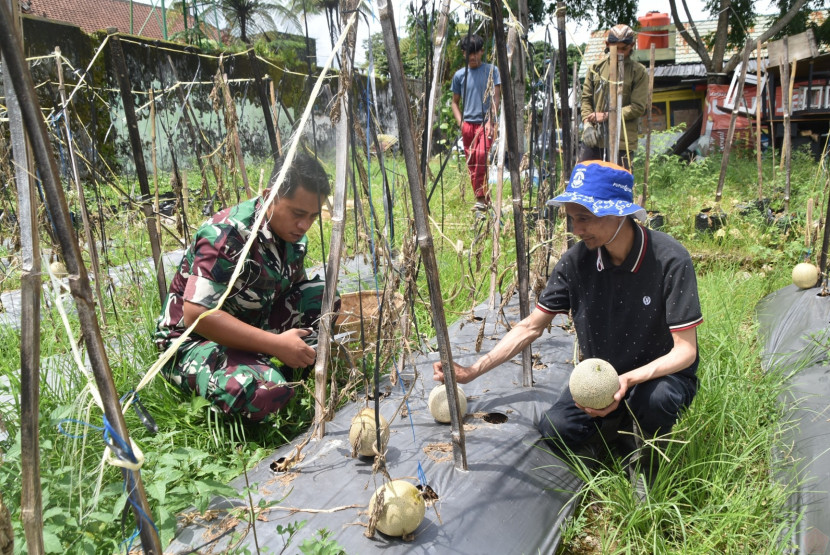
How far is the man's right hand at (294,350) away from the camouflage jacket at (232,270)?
0.27m

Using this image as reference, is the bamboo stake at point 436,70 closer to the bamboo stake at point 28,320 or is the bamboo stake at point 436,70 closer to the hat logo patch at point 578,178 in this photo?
the hat logo patch at point 578,178

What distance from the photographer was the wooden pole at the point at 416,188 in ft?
5.27

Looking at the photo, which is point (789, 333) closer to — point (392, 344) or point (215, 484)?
point (392, 344)

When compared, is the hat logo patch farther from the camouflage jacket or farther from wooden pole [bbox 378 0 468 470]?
the camouflage jacket

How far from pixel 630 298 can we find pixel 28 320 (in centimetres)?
193

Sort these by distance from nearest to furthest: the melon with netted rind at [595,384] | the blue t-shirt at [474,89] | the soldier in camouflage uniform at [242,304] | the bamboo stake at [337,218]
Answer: the bamboo stake at [337,218]
the melon with netted rind at [595,384]
the soldier in camouflage uniform at [242,304]
the blue t-shirt at [474,89]

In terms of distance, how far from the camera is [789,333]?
3.42 m

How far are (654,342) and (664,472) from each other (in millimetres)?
481

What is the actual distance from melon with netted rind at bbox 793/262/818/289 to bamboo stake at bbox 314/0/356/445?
302 cm

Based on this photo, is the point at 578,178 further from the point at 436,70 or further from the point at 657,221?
the point at 657,221

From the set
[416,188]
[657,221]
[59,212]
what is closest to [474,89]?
[657,221]

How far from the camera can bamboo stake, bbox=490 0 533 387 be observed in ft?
7.13

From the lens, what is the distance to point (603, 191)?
212 cm

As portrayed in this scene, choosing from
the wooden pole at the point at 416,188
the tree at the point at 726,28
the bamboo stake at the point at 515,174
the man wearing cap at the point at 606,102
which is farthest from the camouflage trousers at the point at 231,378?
the tree at the point at 726,28
